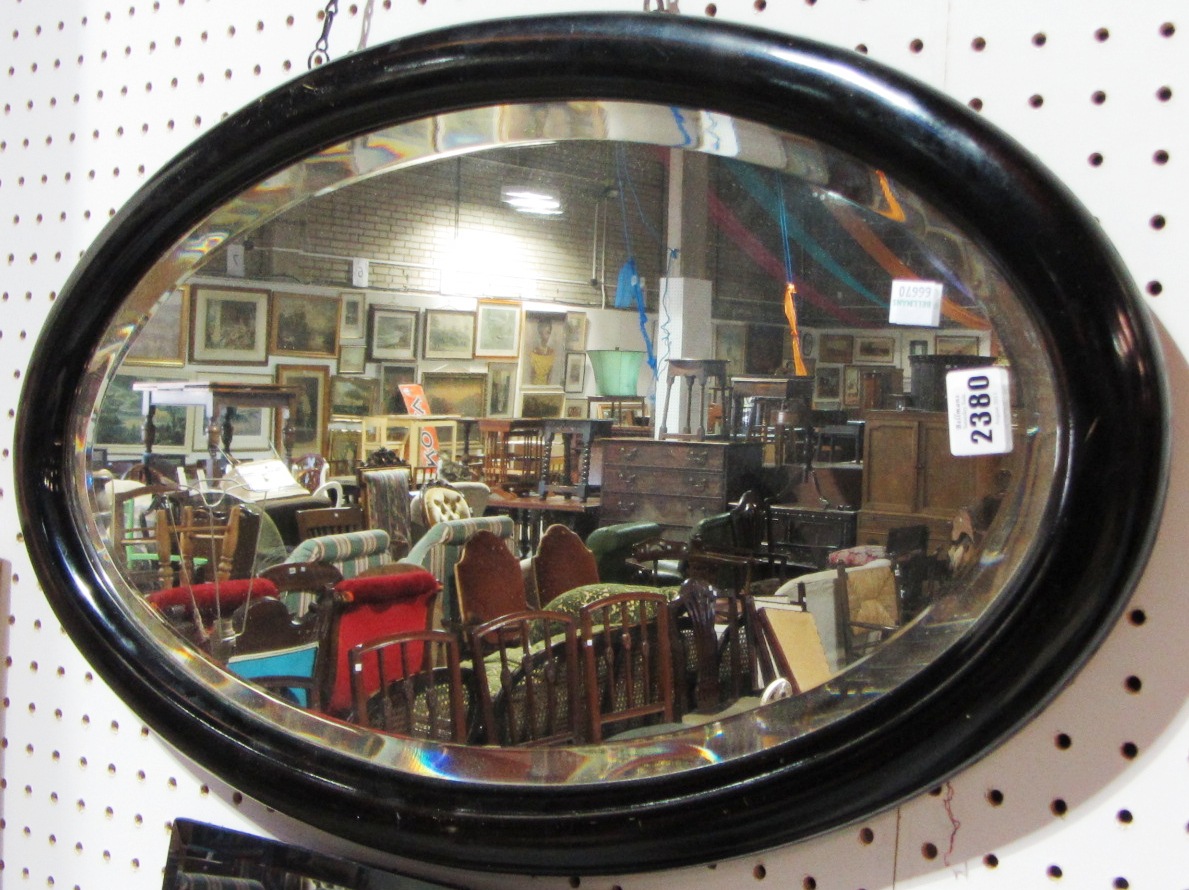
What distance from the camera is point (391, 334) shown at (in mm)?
910

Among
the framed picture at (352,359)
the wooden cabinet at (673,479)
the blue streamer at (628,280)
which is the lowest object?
the wooden cabinet at (673,479)

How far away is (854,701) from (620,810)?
0.57 feet

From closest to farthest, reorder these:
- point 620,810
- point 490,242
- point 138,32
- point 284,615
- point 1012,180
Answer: point 1012,180 → point 620,810 → point 490,242 → point 284,615 → point 138,32

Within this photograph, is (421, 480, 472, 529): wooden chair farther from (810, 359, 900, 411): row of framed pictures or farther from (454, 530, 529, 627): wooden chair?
(810, 359, 900, 411): row of framed pictures

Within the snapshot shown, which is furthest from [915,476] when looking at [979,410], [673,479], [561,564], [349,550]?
[349,550]

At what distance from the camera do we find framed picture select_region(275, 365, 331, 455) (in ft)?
3.05

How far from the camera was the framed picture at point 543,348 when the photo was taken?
812 millimetres

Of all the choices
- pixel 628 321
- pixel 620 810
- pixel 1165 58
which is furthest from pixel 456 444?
pixel 1165 58

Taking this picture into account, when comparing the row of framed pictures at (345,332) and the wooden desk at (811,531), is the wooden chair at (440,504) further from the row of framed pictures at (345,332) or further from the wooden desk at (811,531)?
the wooden desk at (811,531)

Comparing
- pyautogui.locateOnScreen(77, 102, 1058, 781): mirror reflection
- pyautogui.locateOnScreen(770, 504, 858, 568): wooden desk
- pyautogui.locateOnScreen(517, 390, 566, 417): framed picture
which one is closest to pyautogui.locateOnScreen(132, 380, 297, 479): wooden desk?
pyautogui.locateOnScreen(77, 102, 1058, 781): mirror reflection

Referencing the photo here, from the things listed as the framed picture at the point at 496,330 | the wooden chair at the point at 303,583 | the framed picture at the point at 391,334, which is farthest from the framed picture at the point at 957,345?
the wooden chair at the point at 303,583

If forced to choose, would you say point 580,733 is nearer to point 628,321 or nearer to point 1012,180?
point 628,321

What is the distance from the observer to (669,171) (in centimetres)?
76

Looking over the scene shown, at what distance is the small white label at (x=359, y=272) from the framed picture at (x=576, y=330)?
0.20 metres
